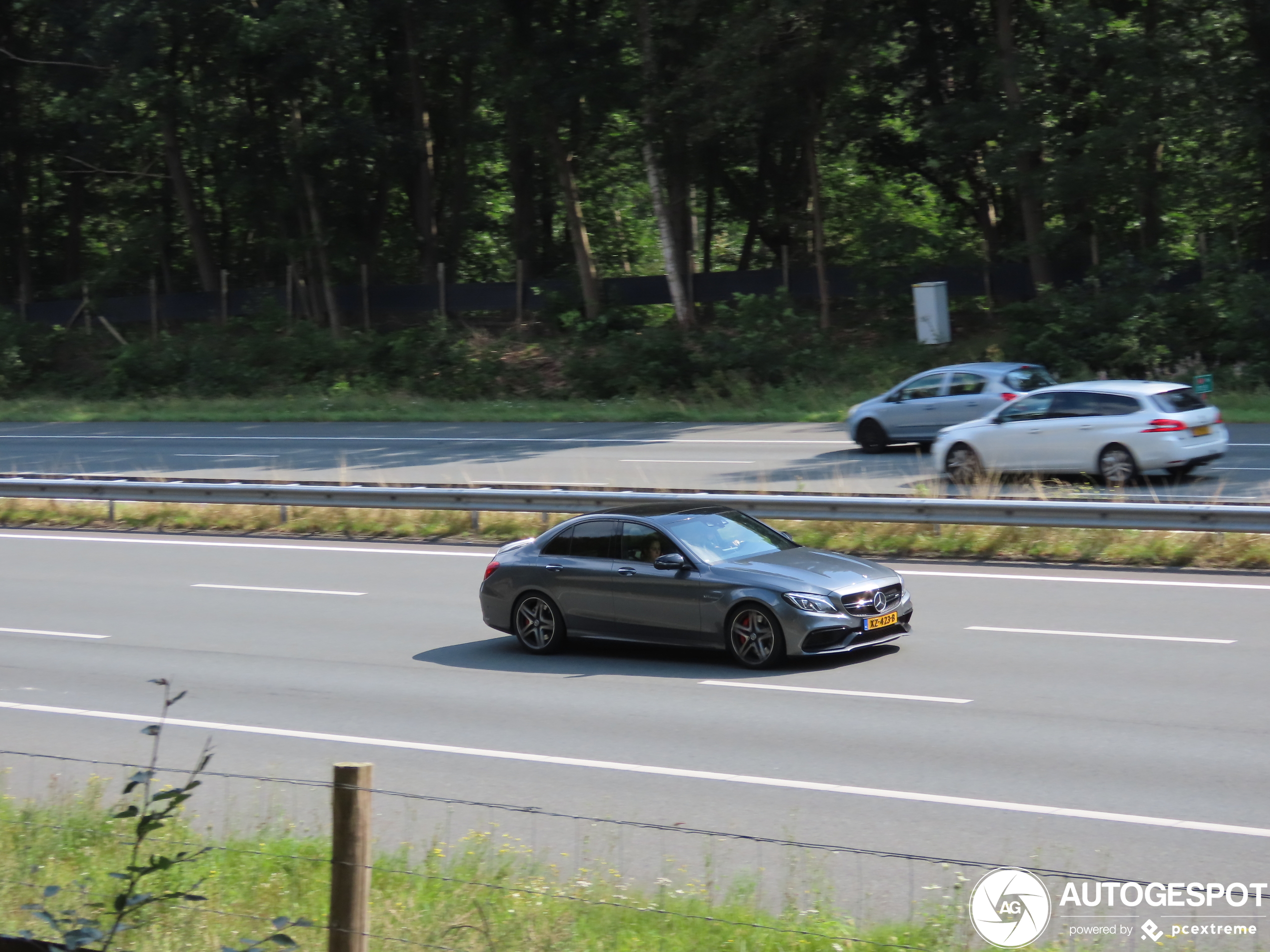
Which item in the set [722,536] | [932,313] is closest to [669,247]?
[932,313]

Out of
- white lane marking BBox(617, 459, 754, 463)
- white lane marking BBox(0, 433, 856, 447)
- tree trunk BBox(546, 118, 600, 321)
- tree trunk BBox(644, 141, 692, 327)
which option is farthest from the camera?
tree trunk BBox(546, 118, 600, 321)

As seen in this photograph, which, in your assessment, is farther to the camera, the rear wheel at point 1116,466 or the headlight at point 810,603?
the rear wheel at point 1116,466

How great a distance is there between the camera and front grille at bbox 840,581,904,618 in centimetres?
1131

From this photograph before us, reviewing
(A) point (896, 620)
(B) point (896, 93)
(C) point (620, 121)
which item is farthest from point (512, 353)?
(A) point (896, 620)

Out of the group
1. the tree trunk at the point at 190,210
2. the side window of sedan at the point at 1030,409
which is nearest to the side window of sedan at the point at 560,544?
the side window of sedan at the point at 1030,409

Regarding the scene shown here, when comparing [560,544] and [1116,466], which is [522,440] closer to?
[1116,466]

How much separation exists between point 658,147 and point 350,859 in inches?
1463

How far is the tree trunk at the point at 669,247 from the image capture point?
4006cm

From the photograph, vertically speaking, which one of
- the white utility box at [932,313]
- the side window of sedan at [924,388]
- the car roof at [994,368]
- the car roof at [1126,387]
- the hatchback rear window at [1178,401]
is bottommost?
the hatchback rear window at [1178,401]

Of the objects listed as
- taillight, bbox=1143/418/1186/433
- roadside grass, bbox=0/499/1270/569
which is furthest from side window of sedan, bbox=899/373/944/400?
roadside grass, bbox=0/499/1270/569

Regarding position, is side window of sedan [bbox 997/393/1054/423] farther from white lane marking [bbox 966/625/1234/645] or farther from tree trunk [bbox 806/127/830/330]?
tree trunk [bbox 806/127/830/330]

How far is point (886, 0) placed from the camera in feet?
124

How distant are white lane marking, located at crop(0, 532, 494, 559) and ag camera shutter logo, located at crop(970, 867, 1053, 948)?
40.9 feet

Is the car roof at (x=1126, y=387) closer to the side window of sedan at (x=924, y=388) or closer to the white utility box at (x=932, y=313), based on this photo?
the side window of sedan at (x=924, y=388)
